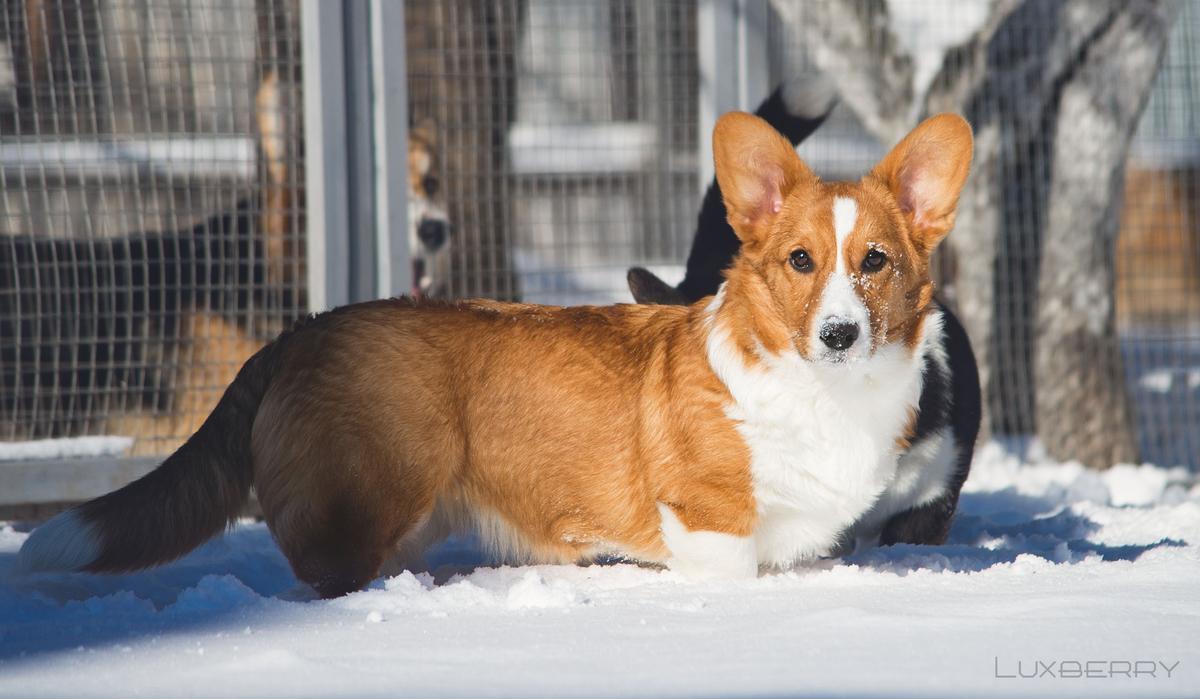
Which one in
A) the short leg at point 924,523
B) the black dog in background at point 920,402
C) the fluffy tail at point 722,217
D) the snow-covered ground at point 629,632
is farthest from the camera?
the fluffy tail at point 722,217

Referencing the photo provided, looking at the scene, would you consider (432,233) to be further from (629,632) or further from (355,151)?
(629,632)

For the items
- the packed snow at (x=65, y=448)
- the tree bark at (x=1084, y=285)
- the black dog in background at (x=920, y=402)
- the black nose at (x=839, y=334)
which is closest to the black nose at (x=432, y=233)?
the packed snow at (x=65, y=448)

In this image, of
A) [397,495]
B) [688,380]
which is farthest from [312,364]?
[688,380]

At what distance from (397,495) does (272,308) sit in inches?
79.4

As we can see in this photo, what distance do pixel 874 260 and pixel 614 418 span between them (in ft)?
2.28

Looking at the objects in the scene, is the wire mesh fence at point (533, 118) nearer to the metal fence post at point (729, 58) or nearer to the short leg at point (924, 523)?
the metal fence post at point (729, 58)

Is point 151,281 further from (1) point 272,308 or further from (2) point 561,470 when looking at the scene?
(2) point 561,470

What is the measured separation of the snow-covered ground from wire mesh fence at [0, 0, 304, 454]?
1479 mm

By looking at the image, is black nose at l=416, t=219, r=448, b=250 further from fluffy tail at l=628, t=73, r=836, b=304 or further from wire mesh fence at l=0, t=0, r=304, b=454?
fluffy tail at l=628, t=73, r=836, b=304

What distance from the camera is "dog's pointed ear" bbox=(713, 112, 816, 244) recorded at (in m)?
2.95

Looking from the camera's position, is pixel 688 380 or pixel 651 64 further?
pixel 651 64

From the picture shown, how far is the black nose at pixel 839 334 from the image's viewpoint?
258cm

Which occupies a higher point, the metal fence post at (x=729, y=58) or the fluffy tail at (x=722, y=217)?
the metal fence post at (x=729, y=58)

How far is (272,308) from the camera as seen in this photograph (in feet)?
14.9
